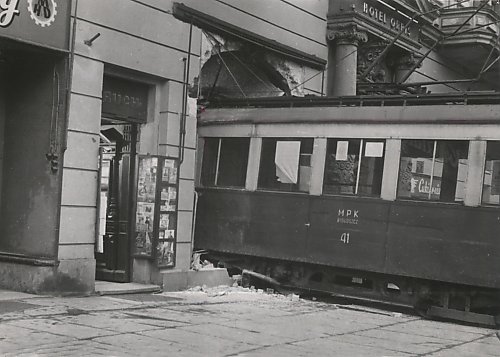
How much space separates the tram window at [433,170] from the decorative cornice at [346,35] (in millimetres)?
5624

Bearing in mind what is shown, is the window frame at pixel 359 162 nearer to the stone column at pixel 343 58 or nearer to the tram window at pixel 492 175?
the tram window at pixel 492 175

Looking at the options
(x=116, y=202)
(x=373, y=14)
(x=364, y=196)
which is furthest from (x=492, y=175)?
(x=373, y=14)

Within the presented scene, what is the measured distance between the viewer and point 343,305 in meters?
10.9

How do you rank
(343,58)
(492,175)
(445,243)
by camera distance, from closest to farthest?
(492,175) < (445,243) < (343,58)

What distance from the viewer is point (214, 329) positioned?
316 inches

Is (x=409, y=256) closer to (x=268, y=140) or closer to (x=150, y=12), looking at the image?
(x=268, y=140)

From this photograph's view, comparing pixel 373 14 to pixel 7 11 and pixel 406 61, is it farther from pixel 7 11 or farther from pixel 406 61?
pixel 7 11

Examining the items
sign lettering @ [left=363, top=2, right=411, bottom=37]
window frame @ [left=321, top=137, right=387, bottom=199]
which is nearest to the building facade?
window frame @ [left=321, top=137, right=387, bottom=199]

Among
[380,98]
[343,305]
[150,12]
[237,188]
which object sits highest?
[150,12]

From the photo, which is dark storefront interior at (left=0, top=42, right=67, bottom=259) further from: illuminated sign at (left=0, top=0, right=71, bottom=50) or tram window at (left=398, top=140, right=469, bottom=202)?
tram window at (left=398, top=140, right=469, bottom=202)

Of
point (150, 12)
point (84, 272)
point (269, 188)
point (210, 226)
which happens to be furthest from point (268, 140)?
point (84, 272)

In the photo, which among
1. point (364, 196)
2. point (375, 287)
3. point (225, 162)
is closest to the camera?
point (364, 196)

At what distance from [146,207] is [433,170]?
4442mm

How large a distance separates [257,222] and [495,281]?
3730 mm
